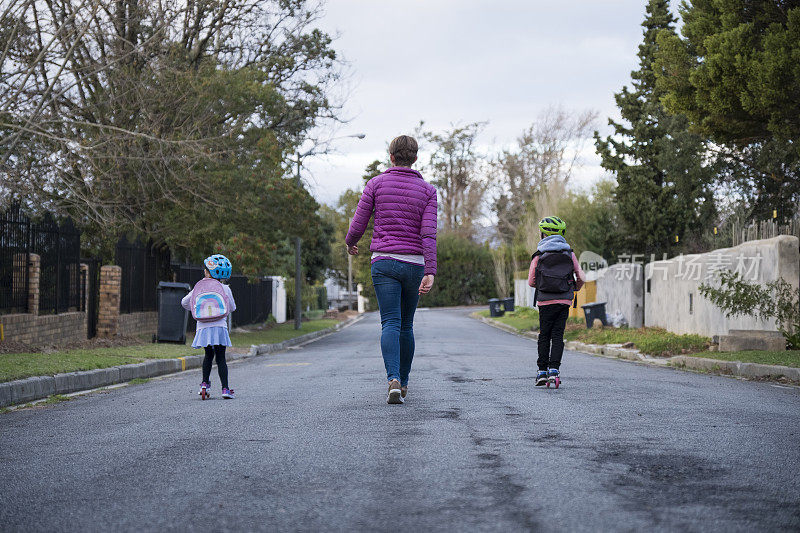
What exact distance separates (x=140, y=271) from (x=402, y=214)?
15.2 meters

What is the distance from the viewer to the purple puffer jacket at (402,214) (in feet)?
23.4

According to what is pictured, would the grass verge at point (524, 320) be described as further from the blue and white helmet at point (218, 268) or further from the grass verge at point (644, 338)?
the blue and white helmet at point (218, 268)

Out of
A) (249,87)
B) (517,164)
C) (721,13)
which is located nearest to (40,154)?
(249,87)

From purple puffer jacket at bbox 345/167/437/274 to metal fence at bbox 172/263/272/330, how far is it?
55.6ft

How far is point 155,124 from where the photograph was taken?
18000mm

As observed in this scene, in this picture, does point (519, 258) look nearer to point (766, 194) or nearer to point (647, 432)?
point (766, 194)

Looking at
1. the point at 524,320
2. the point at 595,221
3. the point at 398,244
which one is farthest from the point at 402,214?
the point at 595,221

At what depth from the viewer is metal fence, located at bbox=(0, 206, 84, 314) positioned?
14203 millimetres

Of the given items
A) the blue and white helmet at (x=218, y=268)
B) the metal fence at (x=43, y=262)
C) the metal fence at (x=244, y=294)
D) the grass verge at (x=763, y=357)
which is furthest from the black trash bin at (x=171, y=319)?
the grass verge at (x=763, y=357)

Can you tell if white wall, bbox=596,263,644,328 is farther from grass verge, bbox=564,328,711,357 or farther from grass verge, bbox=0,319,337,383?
grass verge, bbox=0,319,337,383

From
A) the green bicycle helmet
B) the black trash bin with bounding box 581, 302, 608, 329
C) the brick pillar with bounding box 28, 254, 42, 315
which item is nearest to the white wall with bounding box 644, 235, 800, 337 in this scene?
the black trash bin with bounding box 581, 302, 608, 329

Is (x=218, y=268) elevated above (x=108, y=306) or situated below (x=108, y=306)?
above

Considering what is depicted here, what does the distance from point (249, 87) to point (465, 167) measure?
49096 millimetres

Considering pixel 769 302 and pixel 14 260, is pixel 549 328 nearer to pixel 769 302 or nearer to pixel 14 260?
pixel 769 302
